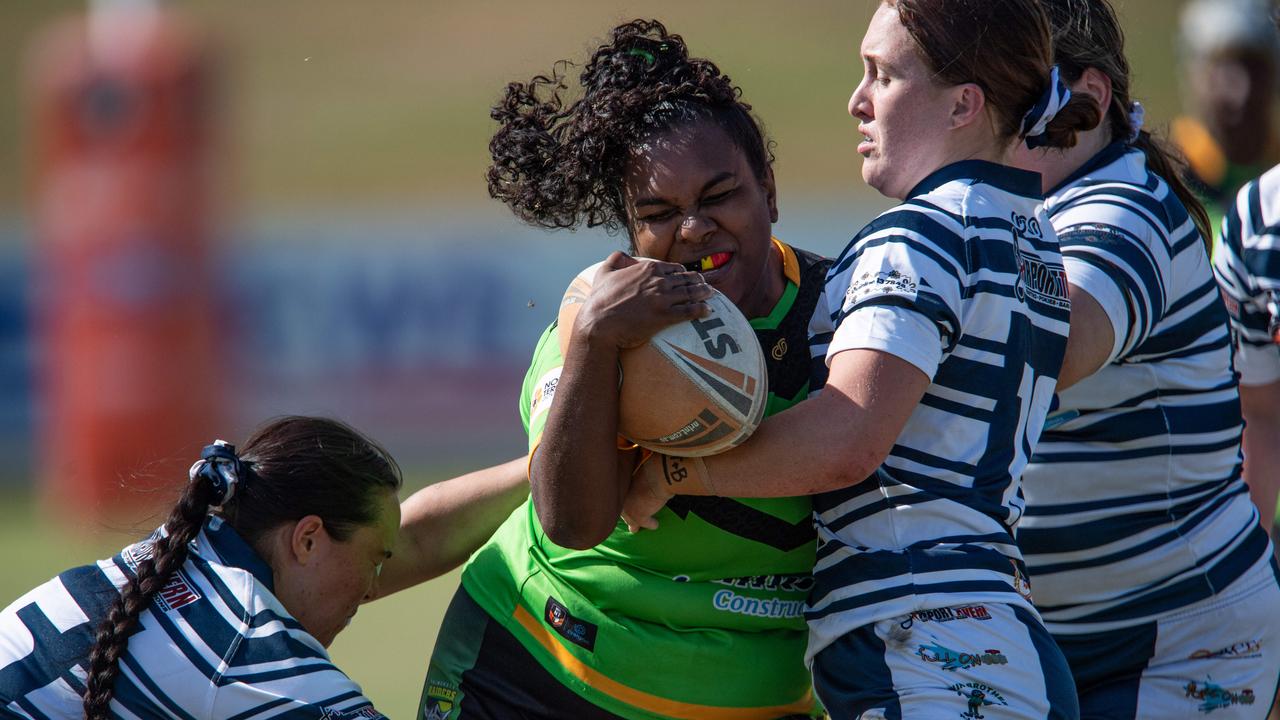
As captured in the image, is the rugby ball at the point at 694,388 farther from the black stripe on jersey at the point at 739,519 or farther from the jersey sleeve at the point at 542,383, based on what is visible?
the black stripe on jersey at the point at 739,519

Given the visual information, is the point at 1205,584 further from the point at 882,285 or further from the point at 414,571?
the point at 414,571

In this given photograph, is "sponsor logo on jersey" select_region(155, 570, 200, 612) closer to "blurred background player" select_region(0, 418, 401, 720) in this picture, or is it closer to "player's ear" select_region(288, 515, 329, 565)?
"blurred background player" select_region(0, 418, 401, 720)

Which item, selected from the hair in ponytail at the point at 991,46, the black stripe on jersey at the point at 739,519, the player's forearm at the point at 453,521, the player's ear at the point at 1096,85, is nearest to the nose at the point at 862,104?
the hair in ponytail at the point at 991,46

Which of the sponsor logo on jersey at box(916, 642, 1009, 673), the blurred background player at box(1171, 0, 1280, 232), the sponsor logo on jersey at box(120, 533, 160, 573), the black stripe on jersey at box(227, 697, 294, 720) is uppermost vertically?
the blurred background player at box(1171, 0, 1280, 232)

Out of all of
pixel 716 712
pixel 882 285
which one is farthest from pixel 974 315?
pixel 716 712

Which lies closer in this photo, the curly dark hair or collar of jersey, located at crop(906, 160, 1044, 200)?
collar of jersey, located at crop(906, 160, 1044, 200)

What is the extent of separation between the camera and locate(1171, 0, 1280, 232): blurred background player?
18.2 ft

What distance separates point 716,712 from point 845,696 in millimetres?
333

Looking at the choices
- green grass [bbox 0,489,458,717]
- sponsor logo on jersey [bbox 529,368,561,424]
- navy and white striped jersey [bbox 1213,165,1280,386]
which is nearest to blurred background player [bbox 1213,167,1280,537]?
navy and white striped jersey [bbox 1213,165,1280,386]

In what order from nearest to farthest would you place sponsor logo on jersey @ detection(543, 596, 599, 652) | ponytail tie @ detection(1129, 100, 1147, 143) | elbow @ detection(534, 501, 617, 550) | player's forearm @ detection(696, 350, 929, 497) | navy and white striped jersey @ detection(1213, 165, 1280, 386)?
player's forearm @ detection(696, 350, 929, 497)
elbow @ detection(534, 501, 617, 550)
sponsor logo on jersey @ detection(543, 596, 599, 652)
ponytail tie @ detection(1129, 100, 1147, 143)
navy and white striped jersey @ detection(1213, 165, 1280, 386)

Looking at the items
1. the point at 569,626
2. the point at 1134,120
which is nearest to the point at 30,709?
the point at 569,626

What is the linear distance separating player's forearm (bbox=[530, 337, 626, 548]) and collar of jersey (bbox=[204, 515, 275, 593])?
60cm

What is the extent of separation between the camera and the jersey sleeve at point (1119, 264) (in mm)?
2547

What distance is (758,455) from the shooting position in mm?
2178
